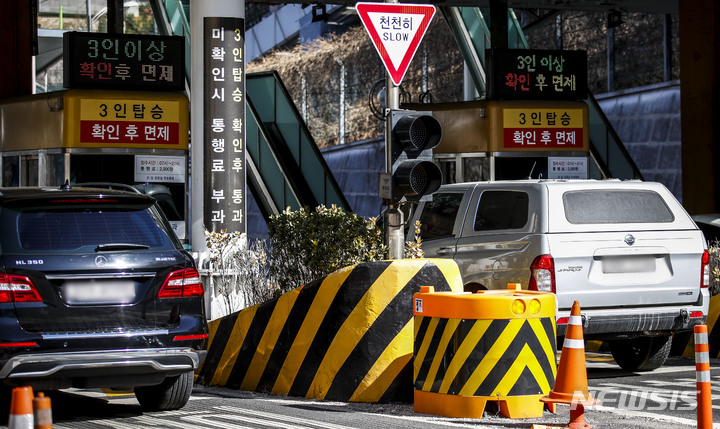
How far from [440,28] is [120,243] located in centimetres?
2421

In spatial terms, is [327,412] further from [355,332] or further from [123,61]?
[123,61]

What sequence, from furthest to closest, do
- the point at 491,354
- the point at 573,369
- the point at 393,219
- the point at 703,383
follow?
the point at 393,219 < the point at 491,354 < the point at 573,369 < the point at 703,383

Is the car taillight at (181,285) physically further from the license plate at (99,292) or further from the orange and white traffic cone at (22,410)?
the orange and white traffic cone at (22,410)

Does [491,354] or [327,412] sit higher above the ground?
[491,354]

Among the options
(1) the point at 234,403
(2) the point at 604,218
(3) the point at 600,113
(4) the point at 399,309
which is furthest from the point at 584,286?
(3) the point at 600,113

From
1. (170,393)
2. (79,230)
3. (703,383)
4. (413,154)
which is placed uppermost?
(413,154)

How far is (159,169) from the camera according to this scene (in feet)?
56.5

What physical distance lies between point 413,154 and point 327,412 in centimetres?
227

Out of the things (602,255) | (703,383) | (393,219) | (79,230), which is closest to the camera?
(703,383)

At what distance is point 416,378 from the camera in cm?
832

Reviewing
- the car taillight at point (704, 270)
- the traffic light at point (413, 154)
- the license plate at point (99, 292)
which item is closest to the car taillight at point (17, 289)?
the license plate at point (99, 292)

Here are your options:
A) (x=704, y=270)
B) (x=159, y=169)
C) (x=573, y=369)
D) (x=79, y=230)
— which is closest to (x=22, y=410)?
(x=79, y=230)

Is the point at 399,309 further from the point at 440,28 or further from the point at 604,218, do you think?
the point at 440,28

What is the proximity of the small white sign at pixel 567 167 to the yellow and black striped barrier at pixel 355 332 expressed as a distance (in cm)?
1039
